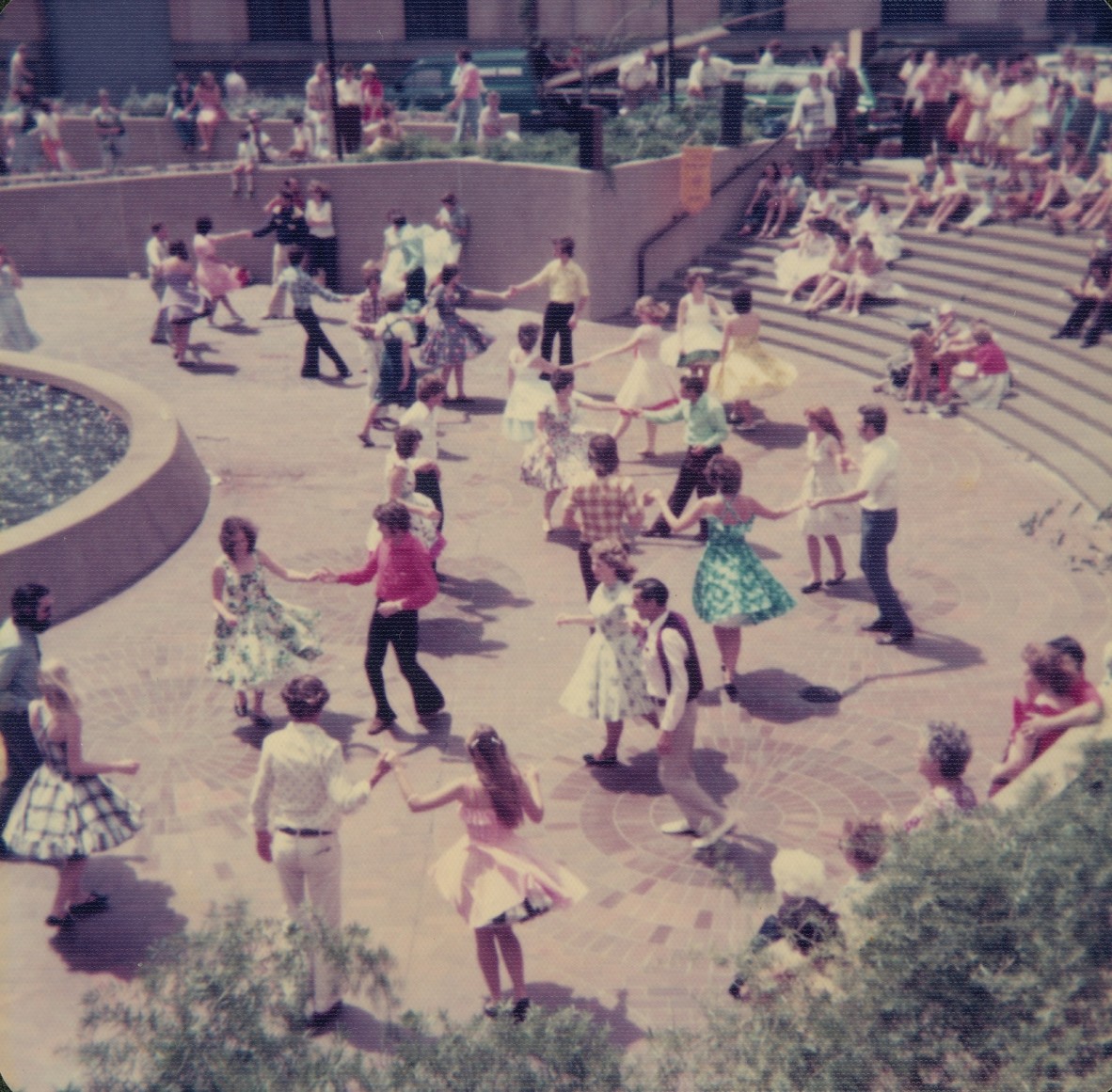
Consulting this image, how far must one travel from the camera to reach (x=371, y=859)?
7910 mm

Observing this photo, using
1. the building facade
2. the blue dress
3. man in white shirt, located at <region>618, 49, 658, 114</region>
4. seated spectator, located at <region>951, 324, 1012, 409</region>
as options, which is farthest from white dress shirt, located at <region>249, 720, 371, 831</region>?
the building facade

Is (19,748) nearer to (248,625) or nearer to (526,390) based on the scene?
(248,625)

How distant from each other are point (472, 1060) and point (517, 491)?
355 inches

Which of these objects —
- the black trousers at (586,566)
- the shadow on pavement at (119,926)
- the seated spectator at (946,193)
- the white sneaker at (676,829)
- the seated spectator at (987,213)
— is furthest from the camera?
the seated spectator at (946,193)

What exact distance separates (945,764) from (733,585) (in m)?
2.94

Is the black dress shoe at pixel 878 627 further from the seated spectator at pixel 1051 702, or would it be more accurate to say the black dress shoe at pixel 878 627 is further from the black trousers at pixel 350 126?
the black trousers at pixel 350 126

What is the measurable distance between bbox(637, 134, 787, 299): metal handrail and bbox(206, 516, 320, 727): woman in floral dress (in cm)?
1246

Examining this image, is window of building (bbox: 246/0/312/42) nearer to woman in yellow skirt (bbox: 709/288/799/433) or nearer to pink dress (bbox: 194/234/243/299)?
pink dress (bbox: 194/234/243/299)

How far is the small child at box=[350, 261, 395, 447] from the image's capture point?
1491 cm

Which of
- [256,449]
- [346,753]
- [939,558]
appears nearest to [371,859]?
→ [346,753]

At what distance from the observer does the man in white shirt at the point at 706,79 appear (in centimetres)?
2353

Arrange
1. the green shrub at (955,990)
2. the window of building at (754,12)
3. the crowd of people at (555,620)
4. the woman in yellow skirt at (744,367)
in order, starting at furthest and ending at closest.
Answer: the window of building at (754,12), the woman in yellow skirt at (744,367), the crowd of people at (555,620), the green shrub at (955,990)

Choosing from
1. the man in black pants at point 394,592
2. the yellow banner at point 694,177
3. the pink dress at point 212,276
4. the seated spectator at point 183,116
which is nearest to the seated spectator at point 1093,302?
the yellow banner at point 694,177

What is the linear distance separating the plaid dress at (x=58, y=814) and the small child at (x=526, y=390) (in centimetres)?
643
